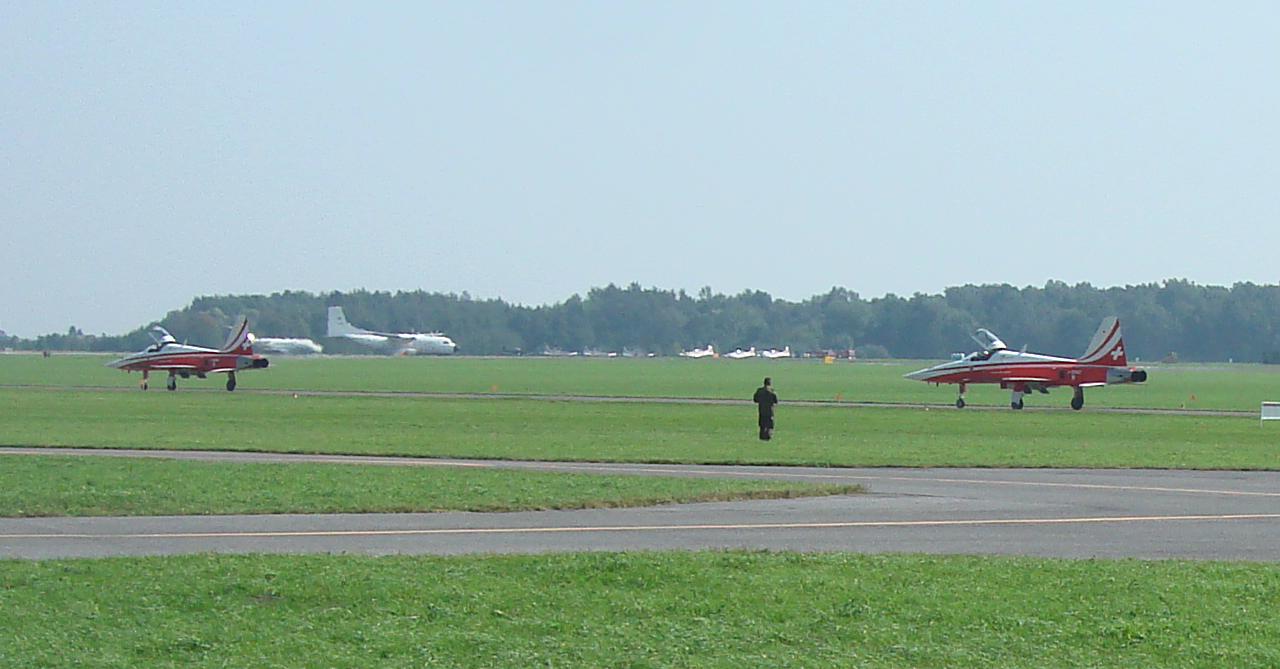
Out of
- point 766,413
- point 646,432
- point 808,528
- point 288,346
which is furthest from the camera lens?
point 288,346

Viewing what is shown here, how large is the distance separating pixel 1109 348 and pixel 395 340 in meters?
135

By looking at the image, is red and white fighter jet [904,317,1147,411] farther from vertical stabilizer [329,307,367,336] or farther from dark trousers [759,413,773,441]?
vertical stabilizer [329,307,367,336]

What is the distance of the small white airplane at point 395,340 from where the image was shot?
590 ft

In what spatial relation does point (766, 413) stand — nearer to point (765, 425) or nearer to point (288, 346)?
point (765, 425)

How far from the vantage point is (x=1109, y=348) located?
55688 mm

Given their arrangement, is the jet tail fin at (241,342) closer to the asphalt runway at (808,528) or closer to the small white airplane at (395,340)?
the asphalt runway at (808,528)

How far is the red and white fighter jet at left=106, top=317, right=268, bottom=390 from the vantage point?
68062 millimetres

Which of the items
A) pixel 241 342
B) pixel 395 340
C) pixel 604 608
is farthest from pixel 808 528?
pixel 395 340

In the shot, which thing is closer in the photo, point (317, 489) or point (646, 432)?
point (317, 489)

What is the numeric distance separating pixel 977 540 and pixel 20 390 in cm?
5831

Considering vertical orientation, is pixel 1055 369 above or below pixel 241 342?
below

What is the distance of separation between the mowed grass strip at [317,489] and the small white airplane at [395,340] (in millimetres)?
154921

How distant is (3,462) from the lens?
24.9 meters

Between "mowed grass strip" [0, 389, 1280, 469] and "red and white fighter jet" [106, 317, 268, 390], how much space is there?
36.8 feet
